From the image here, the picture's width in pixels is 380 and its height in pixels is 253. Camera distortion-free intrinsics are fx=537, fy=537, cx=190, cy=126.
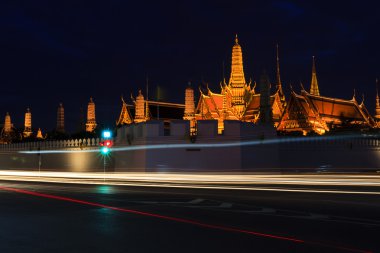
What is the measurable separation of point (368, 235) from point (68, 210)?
562 cm

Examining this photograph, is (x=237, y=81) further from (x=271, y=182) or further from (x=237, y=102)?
(x=271, y=182)

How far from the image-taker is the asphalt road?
20.2 ft

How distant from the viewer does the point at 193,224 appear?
313 inches

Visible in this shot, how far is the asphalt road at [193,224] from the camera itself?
6.17m

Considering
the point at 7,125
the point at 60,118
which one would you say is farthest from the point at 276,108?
the point at 7,125

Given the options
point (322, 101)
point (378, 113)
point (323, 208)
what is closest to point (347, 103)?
point (322, 101)

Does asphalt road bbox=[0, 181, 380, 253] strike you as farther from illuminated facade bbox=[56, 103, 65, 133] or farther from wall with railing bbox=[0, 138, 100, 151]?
illuminated facade bbox=[56, 103, 65, 133]

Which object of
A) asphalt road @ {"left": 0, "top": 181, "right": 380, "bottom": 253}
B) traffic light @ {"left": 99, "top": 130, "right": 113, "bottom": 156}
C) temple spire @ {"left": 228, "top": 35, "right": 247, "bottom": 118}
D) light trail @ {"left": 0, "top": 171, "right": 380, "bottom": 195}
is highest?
temple spire @ {"left": 228, "top": 35, "right": 247, "bottom": 118}

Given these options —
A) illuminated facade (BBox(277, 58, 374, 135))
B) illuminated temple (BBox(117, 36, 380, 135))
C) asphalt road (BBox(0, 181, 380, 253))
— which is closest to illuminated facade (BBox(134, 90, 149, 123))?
illuminated temple (BBox(117, 36, 380, 135))

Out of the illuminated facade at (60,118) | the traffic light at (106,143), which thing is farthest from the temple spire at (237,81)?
the traffic light at (106,143)

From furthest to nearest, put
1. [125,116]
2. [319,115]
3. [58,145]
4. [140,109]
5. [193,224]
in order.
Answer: [125,116] → [140,109] → [319,115] → [58,145] → [193,224]

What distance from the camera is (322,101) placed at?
65812 mm

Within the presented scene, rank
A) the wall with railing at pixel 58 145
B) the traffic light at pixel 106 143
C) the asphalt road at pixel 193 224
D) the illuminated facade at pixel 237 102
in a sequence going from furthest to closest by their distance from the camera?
the illuminated facade at pixel 237 102, the wall with railing at pixel 58 145, the traffic light at pixel 106 143, the asphalt road at pixel 193 224

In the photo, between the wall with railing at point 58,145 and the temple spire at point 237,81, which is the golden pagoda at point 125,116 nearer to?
the temple spire at point 237,81
